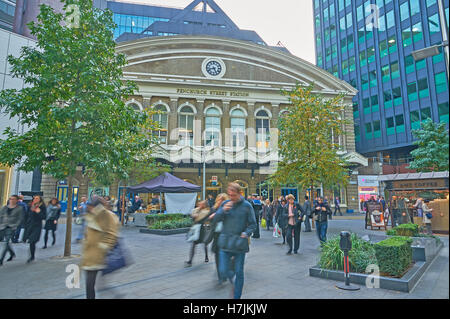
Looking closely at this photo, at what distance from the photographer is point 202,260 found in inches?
326

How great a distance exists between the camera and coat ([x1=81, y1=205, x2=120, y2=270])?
14.2ft

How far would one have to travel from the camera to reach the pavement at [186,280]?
16.9 ft

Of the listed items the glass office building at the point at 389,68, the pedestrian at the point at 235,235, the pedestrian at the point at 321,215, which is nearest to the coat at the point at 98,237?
the pedestrian at the point at 235,235

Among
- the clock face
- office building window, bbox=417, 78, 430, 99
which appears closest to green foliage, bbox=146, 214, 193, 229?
the clock face

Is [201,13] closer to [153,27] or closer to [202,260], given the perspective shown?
[153,27]

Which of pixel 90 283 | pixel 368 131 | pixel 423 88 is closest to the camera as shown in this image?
pixel 90 283

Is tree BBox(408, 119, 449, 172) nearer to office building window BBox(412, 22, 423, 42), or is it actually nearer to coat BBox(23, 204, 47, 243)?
office building window BBox(412, 22, 423, 42)

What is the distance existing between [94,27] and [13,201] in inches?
233

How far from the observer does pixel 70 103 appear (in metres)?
9.31

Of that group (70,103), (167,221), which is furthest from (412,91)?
(70,103)

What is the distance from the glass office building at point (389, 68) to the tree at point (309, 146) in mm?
24130

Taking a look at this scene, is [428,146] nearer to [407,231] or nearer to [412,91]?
[412,91]

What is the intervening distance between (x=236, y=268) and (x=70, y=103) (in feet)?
25.0

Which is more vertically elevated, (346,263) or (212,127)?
(212,127)
